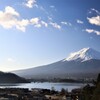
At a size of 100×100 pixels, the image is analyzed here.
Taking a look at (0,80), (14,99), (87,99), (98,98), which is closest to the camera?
(98,98)

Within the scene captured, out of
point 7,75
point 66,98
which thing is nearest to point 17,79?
point 7,75

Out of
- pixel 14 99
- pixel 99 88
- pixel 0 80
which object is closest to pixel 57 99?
pixel 14 99

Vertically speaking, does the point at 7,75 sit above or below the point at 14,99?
above

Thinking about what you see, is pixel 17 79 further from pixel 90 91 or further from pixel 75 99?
pixel 90 91

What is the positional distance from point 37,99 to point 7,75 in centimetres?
9803

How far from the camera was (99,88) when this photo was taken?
70.8 feet

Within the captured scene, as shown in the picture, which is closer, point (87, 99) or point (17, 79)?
point (87, 99)

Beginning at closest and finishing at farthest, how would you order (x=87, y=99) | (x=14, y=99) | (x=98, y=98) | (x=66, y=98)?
(x=98, y=98), (x=87, y=99), (x=14, y=99), (x=66, y=98)

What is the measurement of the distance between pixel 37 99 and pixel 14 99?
10.4 feet

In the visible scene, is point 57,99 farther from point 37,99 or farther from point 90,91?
point 90,91

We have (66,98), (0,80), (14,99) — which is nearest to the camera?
(14,99)

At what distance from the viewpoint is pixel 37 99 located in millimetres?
48094

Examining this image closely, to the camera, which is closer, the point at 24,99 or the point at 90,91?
the point at 90,91

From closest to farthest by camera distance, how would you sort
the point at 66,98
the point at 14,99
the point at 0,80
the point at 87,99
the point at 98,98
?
the point at 98,98 → the point at 87,99 → the point at 14,99 → the point at 66,98 → the point at 0,80
